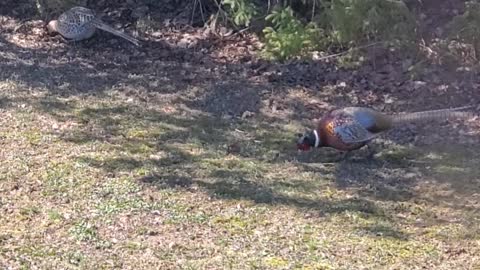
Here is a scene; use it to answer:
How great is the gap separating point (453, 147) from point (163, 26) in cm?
386

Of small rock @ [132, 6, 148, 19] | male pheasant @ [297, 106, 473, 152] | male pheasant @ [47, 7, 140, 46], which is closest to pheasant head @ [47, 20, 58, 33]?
male pheasant @ [47, 7, 140, 46]

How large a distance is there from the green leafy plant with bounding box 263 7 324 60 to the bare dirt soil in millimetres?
155

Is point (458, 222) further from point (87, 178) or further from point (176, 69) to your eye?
point (176, 69)

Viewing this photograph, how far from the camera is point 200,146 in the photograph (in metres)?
6.30

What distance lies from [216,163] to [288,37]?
259 centimetres

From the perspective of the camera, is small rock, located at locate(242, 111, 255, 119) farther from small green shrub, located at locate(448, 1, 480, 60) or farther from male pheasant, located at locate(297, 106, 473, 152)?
small green shrub, located at locate(448, 1, 480, 60)

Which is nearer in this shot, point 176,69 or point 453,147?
point 453,147

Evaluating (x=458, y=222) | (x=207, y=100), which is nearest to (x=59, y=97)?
(x=207, y=100)

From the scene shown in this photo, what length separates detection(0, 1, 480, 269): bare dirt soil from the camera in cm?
470

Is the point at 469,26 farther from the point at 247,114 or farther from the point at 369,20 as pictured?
the point at 247,114

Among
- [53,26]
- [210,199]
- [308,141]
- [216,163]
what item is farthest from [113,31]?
[210,199]

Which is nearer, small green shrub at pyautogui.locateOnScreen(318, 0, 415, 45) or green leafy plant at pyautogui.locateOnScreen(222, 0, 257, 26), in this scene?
small green shrub at pyautogui.locateOnScreen(318, 0, 415, 45)

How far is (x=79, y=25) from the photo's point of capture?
28.7ft

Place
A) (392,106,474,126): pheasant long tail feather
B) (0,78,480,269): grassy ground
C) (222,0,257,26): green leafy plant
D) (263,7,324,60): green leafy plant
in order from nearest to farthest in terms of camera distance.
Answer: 1. (0,78,480,269): grassy ground
2. (392,106,474,126): pheasant long tail feather
3. (263,7,324,60): green leafy plant
4. (222,0,257,26): green leafy plant
